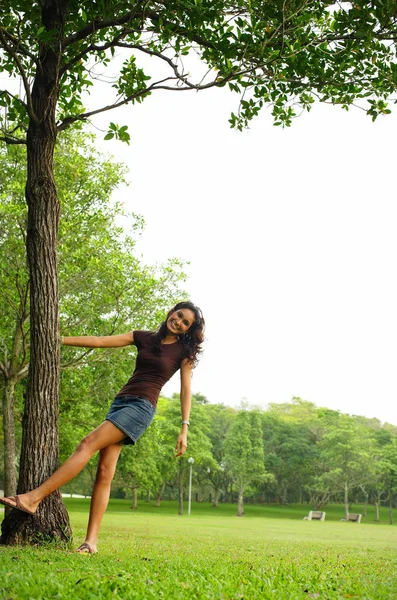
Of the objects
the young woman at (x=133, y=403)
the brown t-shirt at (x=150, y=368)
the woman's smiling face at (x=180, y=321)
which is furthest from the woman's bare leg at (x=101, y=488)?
the woman's smiling face at (x=180, y=321)

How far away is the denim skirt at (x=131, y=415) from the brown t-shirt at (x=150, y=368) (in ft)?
0.19

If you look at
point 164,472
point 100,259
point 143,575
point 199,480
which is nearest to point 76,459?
point 143,575

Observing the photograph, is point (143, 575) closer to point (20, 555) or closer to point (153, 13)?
point (20, 555)

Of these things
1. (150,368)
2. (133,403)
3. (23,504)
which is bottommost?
(23,504)

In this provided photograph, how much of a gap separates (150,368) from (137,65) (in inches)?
176

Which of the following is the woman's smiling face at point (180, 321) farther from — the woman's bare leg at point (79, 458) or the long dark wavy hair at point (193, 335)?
the woman's bare leg at point (79, 458)

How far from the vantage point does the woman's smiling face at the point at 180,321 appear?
638 centimetres

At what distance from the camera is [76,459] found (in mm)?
5793

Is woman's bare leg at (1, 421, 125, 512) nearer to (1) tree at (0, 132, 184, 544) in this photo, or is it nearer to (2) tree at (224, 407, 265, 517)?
(1) tree at (0, 132, 184, 544)

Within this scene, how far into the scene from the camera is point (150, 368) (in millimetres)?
6141

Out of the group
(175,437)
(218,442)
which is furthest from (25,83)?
(218,442)

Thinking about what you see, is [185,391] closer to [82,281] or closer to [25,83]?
Result: [25,83]

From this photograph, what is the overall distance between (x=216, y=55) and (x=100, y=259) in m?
10.4

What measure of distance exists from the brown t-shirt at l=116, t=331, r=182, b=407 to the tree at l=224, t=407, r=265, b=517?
50.6 meters
